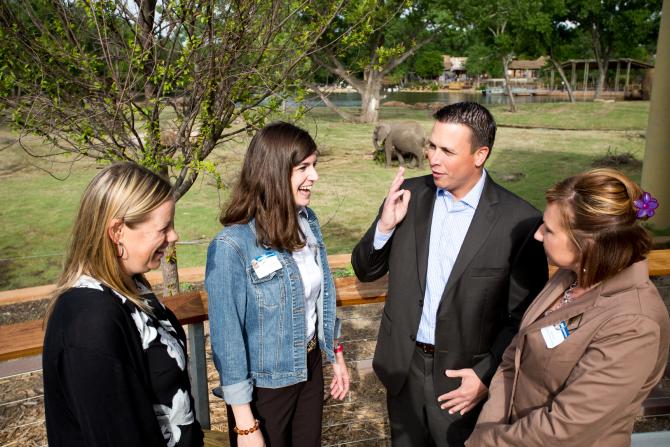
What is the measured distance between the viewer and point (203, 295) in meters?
2.51

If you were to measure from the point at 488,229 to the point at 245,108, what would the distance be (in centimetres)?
203

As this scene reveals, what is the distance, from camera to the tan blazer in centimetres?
165

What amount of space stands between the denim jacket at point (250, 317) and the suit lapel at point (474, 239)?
25.0 inches

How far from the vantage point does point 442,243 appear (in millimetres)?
2500

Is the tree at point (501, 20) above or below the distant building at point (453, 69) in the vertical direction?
below

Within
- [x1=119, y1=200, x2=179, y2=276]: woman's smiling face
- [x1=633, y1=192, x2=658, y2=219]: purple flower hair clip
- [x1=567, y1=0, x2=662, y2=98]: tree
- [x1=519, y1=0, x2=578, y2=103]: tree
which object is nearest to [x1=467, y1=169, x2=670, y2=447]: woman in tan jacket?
[x1=633, y1=192, x2=658, y2=219]: purple flower hair clip

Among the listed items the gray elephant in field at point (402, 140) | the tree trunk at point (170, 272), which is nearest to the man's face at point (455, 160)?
the tree trunk at point (170, 272)

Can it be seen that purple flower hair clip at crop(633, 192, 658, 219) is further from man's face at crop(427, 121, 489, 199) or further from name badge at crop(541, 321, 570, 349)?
man's face at crop(427, 121, 489, 199)

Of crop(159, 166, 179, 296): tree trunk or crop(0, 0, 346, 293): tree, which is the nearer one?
crop(0, 0, 346, 293): tree

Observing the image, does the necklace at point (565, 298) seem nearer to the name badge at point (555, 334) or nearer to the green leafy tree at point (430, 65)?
the name badge at point (555, 334)

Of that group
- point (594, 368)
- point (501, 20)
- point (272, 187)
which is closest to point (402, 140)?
point (272, 187)

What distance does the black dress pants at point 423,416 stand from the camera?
2.47 m

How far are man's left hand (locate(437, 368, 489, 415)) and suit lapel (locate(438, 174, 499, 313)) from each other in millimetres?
287

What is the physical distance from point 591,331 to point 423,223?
3.14 ft
